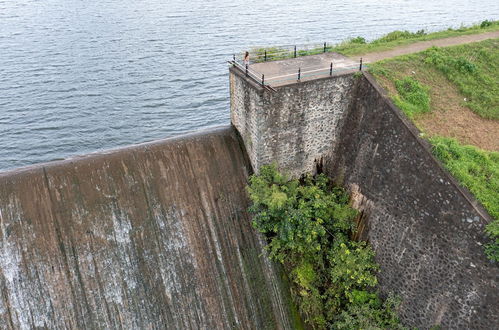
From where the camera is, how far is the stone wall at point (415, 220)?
513 inches

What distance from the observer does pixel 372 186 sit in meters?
16.0

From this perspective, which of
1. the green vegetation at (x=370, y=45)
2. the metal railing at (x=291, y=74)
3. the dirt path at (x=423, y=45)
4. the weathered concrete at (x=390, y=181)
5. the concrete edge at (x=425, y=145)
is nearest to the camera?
the concrete edge at (x=425, y=145)

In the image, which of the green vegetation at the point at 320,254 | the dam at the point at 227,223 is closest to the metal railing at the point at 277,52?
the dam at the point at 227,223

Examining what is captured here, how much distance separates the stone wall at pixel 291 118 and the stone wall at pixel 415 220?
0.88 metres

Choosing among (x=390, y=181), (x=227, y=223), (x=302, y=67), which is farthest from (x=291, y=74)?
(x=227, y=223)

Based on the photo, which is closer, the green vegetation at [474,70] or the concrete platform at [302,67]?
the concrete platform at [302,67]

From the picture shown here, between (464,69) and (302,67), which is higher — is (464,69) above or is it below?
below

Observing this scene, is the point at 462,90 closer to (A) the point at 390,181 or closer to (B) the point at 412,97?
(B) the point at 412,97

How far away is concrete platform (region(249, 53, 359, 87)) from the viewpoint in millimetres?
16125

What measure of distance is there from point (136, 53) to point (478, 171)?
3038 centimetres

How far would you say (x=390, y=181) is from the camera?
1537 cm

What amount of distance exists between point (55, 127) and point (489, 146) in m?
24.9

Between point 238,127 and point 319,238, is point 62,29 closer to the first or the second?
point 238,127

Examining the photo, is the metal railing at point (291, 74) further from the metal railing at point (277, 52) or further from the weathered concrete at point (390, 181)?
the metal railing at point (277, 52)
